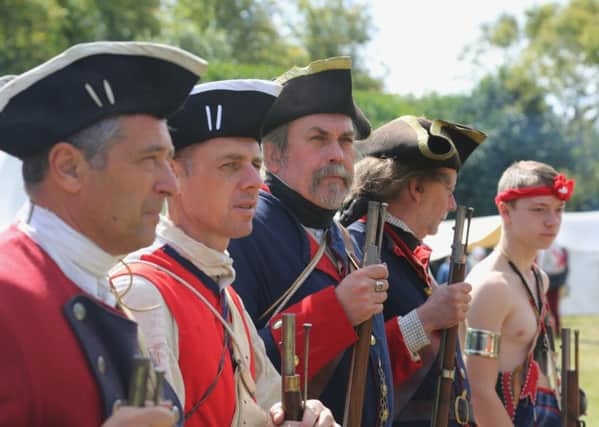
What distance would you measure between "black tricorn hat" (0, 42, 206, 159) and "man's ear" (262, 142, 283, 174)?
163cm

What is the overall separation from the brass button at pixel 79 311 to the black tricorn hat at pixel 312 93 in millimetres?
1832

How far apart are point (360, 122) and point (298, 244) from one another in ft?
2.14

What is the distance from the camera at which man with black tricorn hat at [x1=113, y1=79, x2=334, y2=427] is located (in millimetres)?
2844

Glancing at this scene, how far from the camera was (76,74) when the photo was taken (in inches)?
93.0

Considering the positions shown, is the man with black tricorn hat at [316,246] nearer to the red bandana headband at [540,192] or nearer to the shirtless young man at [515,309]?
the shirtless young man at [515,309]

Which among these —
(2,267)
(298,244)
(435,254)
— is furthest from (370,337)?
(435,254)

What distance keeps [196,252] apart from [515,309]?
2.48 metres

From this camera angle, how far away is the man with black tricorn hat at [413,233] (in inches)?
169

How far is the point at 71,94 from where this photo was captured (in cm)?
235

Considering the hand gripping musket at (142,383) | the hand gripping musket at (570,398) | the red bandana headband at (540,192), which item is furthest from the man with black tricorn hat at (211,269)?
the red bandana headband at (540,192)

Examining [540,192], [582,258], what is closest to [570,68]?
[582,258]

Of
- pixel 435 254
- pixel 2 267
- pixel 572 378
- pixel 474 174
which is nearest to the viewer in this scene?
pixel 2 267

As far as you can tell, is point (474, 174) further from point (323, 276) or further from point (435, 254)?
point (323, 276)

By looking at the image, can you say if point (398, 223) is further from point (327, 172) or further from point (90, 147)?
point (90, 147)
